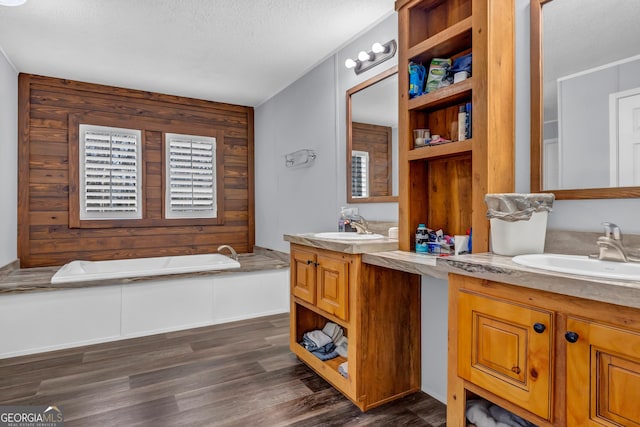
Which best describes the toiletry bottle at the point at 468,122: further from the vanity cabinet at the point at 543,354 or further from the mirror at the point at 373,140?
the vanity cabinet at the point at 543,354

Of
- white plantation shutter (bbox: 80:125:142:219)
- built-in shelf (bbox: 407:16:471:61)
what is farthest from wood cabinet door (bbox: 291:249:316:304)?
white plantation shutter (bbox: 80:125:142:219)

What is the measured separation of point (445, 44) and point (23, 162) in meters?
3.90

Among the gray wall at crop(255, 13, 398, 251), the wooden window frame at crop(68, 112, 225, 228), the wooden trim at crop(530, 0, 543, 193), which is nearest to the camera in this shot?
the wooden trim at crop(530, 0, 543, 193)

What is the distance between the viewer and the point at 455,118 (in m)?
1.96

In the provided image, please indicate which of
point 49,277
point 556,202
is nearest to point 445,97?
point 556,202

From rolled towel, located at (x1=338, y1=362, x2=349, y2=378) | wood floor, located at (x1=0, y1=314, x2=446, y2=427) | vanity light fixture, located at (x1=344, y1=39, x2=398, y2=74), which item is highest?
vanity light fixture, located at (x1=344, y1=39, x2=398, y2=74)

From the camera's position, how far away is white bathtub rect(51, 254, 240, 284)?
3.00 meters

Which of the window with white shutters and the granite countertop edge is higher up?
the window with white shutters

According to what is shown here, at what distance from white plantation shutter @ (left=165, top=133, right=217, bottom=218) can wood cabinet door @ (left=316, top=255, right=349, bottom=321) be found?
2659mm

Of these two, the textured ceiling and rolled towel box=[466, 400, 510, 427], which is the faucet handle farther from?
the textured ceiling

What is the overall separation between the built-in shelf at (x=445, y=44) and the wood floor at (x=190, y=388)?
1.88 meters

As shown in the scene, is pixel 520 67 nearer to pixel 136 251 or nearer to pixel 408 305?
pixel 408 305

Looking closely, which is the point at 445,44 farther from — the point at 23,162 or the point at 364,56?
the point at 23,162

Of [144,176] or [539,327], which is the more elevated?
[144,176]
